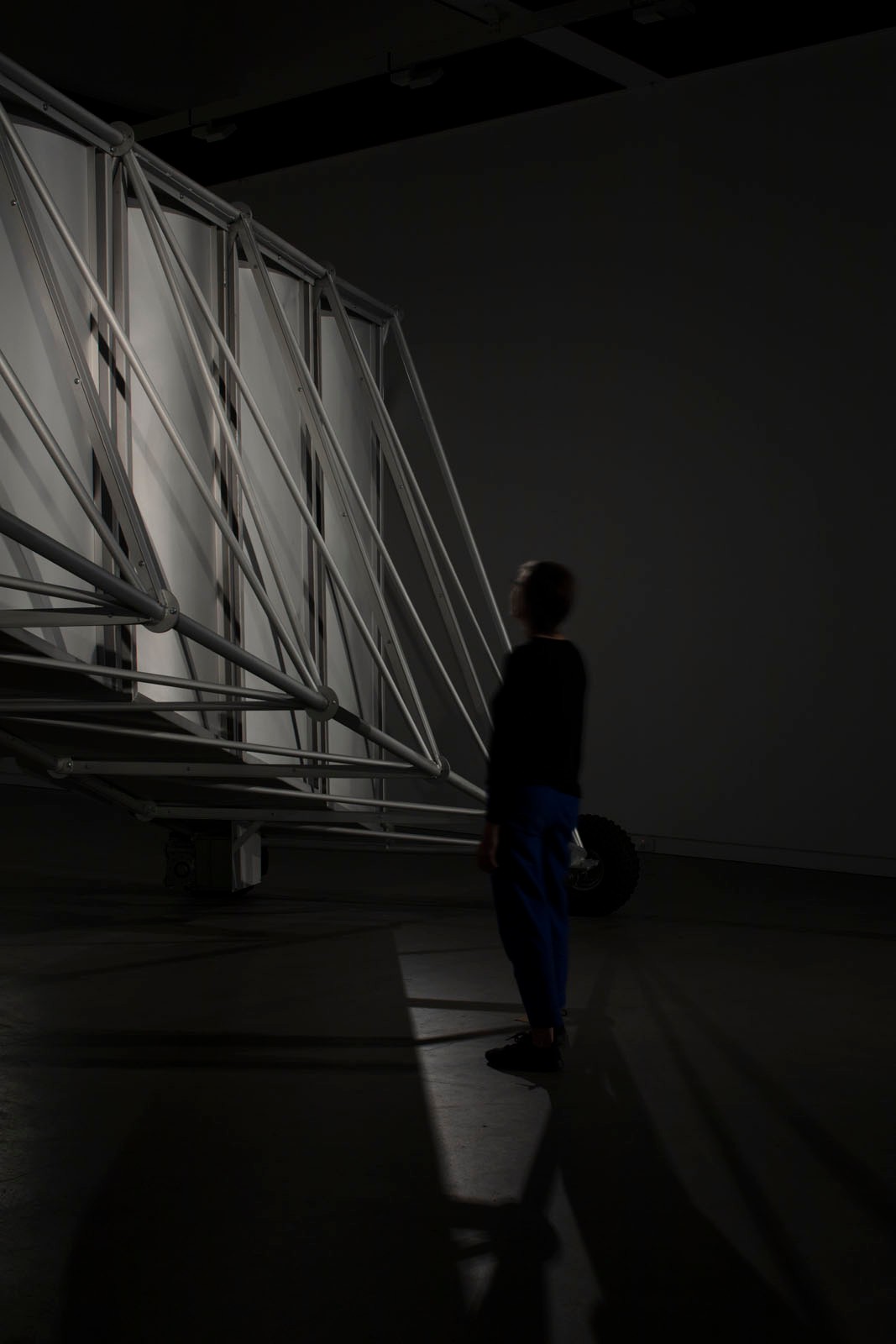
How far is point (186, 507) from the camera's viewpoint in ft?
18.8

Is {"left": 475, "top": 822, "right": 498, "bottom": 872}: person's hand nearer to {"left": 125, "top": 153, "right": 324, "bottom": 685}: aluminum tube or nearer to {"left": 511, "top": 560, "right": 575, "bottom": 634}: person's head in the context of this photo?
{"left": 511, "top": 560, "right": 575, "bottom": 634}: person's head

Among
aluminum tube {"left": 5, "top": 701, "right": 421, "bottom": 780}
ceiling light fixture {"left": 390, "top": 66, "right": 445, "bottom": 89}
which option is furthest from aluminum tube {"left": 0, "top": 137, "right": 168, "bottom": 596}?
ceiling light fixture {"left": 390, "top": 66, "right": 445, "bottom": 89}

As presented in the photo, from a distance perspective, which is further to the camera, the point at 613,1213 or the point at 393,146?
the point at 393,146

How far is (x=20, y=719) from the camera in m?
5.41

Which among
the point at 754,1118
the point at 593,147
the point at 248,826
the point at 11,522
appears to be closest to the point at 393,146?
the point at 593,147

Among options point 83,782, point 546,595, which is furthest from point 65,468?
point 83,782

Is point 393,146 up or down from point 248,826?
up

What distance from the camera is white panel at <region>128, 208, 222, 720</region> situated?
17.8 feet

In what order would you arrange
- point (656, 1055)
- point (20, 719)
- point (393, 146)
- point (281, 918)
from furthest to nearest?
point (393, 146) < point (281, 918) < point (20, 719) < point (656, 1055)

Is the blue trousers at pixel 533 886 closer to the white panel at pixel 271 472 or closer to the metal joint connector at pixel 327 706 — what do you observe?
the metal joint connector at pixel 327 706

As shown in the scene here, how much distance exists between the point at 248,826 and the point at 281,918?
1.73 ft

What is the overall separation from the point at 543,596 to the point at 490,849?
773 mm

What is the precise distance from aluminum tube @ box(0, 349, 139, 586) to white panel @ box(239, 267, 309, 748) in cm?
173

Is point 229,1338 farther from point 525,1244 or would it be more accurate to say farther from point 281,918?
point 281,918
